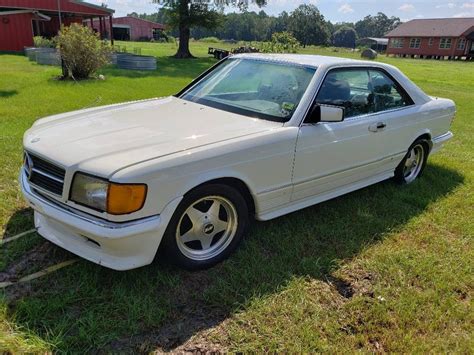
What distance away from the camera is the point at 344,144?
376 cm

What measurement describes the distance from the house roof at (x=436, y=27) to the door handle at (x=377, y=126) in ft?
208

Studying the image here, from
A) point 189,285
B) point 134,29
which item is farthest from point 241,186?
point 134,29

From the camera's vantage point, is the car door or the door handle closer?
the car door

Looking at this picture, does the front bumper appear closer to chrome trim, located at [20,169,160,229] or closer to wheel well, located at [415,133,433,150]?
chrome trim, located at [20,169,160,229]

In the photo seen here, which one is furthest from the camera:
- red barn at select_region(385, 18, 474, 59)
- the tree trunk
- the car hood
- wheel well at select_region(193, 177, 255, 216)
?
red barn at select_region(385, 18, 474, 59)

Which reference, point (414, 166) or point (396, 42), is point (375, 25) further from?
point (414, 166)

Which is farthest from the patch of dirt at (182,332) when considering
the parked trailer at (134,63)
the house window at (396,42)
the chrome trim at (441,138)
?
the house window at (396,42)

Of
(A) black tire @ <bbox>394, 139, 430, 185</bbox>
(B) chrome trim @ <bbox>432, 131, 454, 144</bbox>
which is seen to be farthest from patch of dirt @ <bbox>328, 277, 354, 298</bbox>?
(B) chrome trim @ <bbox>432, 131, 454, 144</bbox>

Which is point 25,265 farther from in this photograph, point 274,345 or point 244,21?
point 244,21

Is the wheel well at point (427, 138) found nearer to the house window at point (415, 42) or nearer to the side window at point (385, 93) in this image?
the side window at point (385, 93)

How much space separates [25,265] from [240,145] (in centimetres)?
181

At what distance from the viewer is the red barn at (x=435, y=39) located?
58062 millimetres

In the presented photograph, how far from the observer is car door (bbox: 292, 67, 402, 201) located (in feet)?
11.4

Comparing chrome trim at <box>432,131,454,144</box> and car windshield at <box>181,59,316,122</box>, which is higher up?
car windshield at <box>181,59,316,122</box>
